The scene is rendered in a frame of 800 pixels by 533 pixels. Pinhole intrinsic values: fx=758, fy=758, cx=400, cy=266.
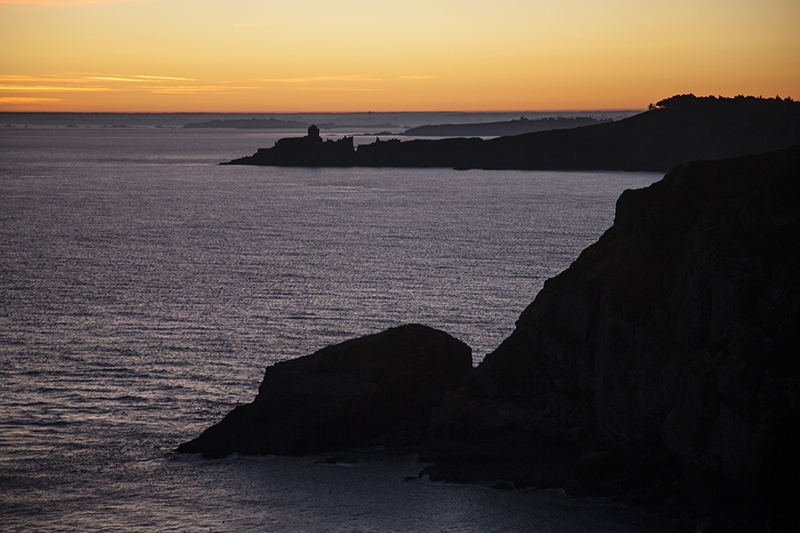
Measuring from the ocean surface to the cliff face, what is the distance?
2.67 m

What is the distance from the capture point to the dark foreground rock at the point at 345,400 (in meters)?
28.2

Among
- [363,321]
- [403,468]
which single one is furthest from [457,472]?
[363,321]

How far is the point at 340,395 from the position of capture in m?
28.8

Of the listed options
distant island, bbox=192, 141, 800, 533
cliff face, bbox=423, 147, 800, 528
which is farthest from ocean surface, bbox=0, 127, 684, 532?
cliff face, bbox=423, 147, 800, 528

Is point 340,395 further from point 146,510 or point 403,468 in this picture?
point 146,510

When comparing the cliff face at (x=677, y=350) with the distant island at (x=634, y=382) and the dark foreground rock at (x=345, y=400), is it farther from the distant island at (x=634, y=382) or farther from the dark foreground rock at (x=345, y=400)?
the dark foreground rock at (x=345, y=400)

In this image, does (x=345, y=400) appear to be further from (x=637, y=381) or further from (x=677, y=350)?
(x=677, y=350)

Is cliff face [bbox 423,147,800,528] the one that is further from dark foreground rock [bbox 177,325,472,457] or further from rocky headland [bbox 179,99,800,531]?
dark foreground rock [bbox 177,325,472,457]

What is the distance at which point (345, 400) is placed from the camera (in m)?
28.6

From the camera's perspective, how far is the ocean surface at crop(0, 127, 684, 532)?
2380 centimetres

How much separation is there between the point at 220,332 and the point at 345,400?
1632cm

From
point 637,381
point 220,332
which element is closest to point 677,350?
point 637,381

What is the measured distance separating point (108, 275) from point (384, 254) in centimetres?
2392

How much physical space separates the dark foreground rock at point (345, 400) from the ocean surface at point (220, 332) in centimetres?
104
